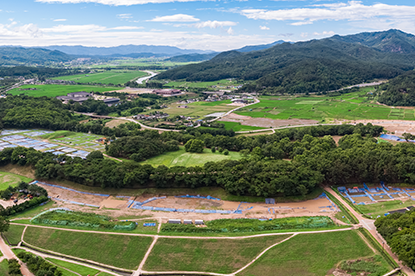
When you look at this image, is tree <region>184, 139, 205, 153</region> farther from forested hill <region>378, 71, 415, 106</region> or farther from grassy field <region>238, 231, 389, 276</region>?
forested hill <region>378, 71, 415, 106</region>

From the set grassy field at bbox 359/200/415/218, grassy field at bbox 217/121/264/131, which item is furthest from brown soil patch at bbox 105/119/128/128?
grassy field at bbox 359/200/415/218

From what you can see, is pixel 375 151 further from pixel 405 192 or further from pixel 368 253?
pixel 368 253

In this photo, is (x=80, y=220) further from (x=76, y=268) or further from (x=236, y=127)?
(x=236, y=127)

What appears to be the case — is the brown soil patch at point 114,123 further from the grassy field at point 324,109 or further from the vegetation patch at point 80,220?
the vegetation patch at point 80,220

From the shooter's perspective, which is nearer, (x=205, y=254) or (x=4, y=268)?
(x=4, y=268)

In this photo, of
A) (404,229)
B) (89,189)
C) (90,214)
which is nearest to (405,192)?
(404,229)

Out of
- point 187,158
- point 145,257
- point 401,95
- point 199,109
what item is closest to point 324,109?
point 401,95
